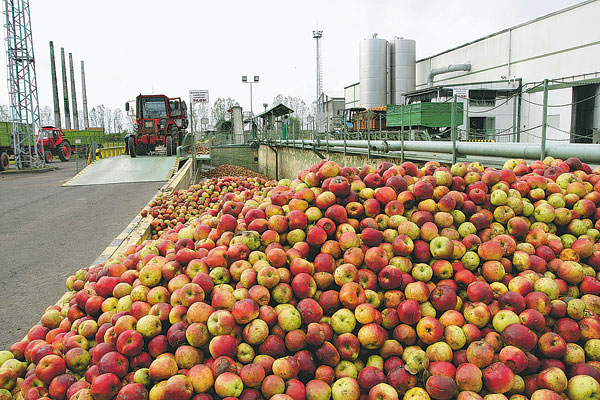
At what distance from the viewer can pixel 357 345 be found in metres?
2.46

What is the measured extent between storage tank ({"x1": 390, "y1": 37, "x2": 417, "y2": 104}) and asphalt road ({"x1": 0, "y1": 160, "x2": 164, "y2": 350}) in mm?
32530

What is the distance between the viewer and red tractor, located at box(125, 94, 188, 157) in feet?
69.5

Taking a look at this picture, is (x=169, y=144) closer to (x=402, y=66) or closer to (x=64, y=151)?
(x=64, y=151)

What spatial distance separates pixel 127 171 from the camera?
17.6m

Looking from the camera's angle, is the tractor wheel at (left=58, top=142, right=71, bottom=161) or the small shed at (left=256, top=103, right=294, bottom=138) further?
the tractor wheel at (left=58, top=142, right=71, bottom=161)

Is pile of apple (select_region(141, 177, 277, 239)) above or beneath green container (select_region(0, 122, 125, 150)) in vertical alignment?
beneath

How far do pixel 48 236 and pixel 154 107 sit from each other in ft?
47.4

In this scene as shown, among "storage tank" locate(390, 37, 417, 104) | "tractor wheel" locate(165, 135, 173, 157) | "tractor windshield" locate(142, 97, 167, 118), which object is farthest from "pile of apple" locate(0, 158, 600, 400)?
"storage tank" locate(390, 37, 417, 104)

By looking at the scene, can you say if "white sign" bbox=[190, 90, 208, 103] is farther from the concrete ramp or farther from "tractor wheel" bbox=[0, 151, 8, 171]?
"tractor wheel" bbox=[0, 151, 8, 171]

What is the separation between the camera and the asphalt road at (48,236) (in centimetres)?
511

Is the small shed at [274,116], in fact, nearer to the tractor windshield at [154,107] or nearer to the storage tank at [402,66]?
the tractor windshield at [154,107]

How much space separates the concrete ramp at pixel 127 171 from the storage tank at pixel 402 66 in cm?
2863

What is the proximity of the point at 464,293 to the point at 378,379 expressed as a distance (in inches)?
36.4

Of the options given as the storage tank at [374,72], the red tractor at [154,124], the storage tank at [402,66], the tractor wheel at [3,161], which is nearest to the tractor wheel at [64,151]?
the tractor wheel at [3,161]
